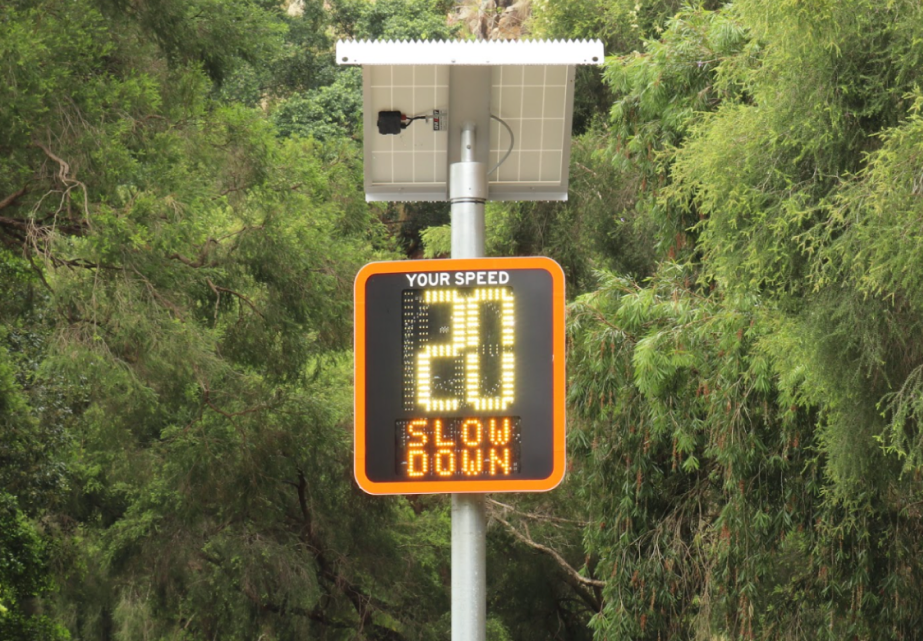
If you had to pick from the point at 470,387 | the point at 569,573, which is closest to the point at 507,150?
the point at 470,387

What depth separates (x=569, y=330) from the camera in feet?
32.4

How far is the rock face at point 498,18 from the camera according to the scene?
32875 mm

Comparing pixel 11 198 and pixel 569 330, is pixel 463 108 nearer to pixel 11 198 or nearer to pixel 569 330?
pixel 569 330

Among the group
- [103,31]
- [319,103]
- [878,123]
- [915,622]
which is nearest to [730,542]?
[915,622]

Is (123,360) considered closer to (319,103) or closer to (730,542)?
(730,542)

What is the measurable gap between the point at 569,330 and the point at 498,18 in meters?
24.6

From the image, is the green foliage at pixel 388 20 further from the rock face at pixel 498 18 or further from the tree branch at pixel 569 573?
the tree branch at pixel 569 573

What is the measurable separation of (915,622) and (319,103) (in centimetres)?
1909

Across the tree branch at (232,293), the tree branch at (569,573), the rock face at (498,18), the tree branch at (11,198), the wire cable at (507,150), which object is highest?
the rock face at (498,18)

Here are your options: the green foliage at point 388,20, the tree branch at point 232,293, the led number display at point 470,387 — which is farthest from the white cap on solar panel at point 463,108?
the green foliage at point 388,20

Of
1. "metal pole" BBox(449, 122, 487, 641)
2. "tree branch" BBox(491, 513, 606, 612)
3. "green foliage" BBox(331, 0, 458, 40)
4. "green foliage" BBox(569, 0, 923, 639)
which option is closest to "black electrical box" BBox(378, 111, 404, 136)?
"metal pole" BBox(449, 122, 487, 641)

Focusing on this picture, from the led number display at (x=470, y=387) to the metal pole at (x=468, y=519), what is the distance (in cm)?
12

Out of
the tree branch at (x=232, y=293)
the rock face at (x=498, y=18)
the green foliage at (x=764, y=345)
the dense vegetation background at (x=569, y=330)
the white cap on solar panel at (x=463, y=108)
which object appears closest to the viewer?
the white cap on solar panel at (x=463, y=108)

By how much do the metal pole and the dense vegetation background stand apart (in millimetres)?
1596
